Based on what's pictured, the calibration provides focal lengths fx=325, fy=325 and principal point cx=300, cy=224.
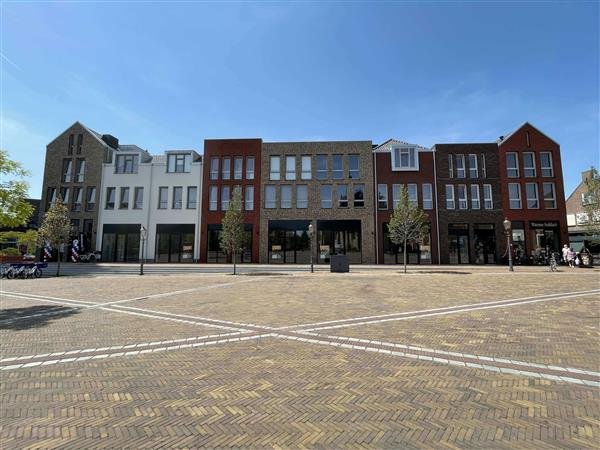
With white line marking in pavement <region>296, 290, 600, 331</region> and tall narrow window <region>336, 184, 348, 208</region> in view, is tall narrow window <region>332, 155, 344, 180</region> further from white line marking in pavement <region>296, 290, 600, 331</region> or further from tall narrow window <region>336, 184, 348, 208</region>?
white line marking in pavement <region>296, 290, 600, 331</region>

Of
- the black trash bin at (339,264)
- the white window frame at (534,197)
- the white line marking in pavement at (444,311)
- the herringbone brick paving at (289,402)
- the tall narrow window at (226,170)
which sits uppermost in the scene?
the tall narrow window at (226,170)

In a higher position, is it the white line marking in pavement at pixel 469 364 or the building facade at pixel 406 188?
the building facade at pixel 406 188

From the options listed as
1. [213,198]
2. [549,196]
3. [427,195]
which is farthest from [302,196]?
[549,196]

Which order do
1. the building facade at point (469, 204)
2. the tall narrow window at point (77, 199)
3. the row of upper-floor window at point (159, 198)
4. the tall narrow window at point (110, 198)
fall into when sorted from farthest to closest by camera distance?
the tall narrow window at point (77, 199) < the tall narrow window at point (110, 198) < the row of upper-floor window at point (159, 198) < the building facade at point (469, 204)

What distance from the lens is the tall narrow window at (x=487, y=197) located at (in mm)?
30000

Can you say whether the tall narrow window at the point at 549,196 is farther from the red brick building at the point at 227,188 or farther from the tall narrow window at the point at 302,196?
the red brick building at the point at 227,188

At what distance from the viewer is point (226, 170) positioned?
32062 millimetres

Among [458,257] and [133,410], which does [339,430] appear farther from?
[458,257]

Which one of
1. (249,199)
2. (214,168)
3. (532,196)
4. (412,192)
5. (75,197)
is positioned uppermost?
(214,168)

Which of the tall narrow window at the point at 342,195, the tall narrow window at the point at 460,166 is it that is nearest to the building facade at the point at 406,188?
the tall narrow window at the point at 460,166

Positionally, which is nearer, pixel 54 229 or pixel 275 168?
pixel 54 229

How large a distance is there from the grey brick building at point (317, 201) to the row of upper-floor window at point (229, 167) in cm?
133

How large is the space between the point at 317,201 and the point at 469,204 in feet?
46.3

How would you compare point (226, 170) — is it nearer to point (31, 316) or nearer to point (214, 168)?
point (214, 168)
